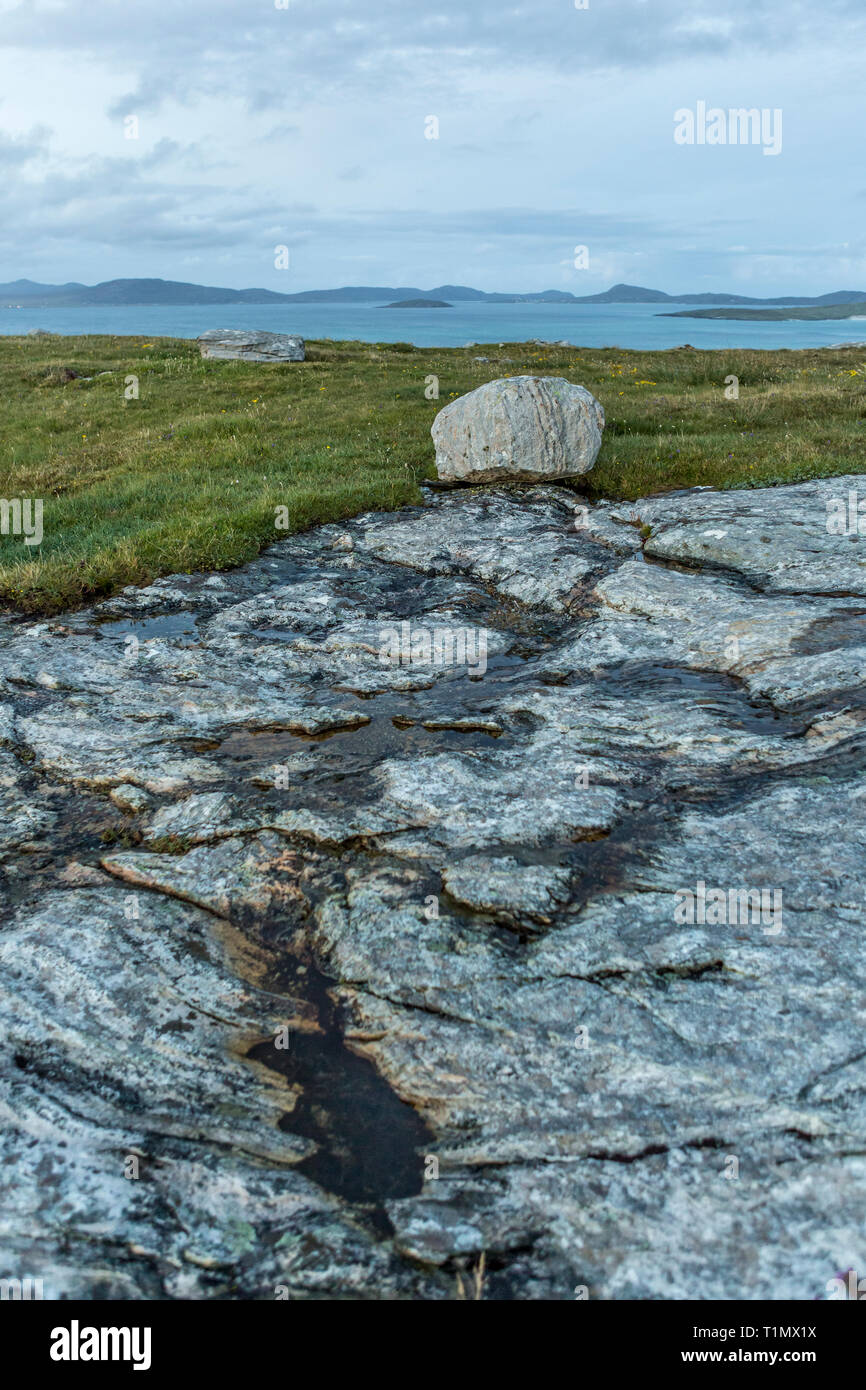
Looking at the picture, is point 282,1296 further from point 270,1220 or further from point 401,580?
point 401,580

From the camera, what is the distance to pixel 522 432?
19953 mm

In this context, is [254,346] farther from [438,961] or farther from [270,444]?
[438,961]

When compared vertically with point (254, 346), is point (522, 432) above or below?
below

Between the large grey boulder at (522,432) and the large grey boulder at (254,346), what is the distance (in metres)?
30.6

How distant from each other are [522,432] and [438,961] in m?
15.7

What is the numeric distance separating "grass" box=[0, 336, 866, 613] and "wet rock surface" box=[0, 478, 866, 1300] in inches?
191

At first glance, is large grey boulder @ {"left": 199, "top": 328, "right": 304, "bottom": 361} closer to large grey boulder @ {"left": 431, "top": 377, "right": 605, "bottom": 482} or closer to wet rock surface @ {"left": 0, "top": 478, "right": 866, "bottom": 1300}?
large grey boulder @ {"left": 431, "top": 377, "right": 605, "bottom": 482}

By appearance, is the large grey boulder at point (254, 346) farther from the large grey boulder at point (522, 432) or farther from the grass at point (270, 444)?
the large grey boulder at point (522, 432)

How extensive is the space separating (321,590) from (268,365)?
33283 millimetres

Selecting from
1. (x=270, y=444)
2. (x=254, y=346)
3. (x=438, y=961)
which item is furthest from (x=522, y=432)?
(x=254, y=346)


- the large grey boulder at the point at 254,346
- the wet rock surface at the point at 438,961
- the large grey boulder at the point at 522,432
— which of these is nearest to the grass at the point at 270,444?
the large grey boulder at the point at 522,432

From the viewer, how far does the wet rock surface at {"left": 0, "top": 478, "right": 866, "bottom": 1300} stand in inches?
194

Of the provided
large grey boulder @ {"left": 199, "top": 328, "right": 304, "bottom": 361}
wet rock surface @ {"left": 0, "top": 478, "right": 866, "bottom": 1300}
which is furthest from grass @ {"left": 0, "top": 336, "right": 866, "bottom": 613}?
wet rock surface @ {"left": 0, "top": 478, "right": 866, "bottom": 1300}
